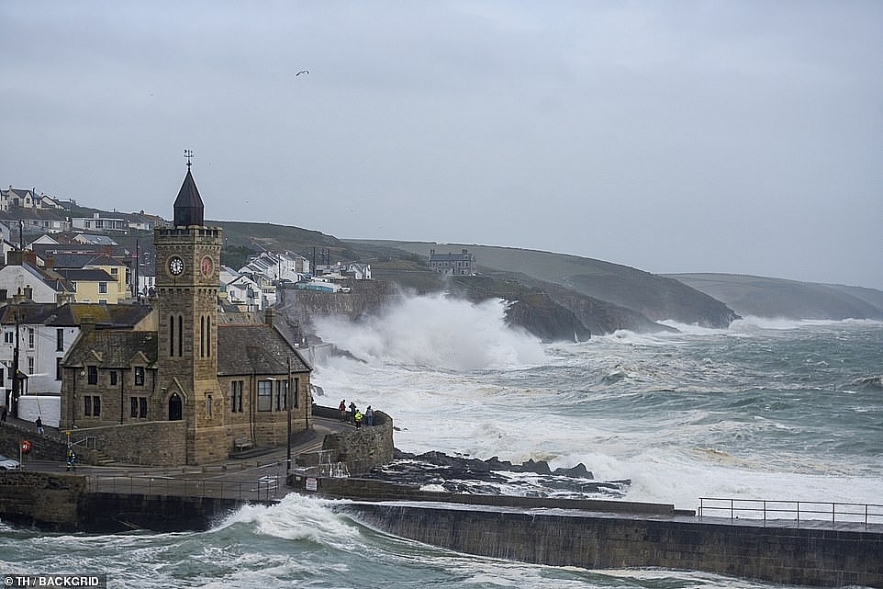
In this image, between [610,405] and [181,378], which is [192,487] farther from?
[610,405]

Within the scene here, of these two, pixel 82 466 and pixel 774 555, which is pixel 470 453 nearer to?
pixel 82 466

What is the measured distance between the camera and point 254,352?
37.8 m

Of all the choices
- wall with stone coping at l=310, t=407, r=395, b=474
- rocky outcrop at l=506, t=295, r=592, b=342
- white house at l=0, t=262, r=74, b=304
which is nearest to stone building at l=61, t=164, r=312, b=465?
wall with stone coping at l=310, t=407, r=395, b=474

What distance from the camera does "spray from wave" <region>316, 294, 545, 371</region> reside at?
96250 mm

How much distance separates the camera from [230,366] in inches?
1447

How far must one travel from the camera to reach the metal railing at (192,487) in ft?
99.5

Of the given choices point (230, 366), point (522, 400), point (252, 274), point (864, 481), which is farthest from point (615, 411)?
point (252, 274)

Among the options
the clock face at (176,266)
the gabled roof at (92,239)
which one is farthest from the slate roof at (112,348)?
the gabled roof at (92,239)

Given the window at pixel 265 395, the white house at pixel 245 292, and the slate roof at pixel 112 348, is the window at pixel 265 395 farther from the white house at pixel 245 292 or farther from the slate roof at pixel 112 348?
the white house at pixel 245 292

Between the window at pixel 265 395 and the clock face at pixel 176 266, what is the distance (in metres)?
4.36

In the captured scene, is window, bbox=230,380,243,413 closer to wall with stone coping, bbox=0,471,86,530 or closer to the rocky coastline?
the rocky coastline

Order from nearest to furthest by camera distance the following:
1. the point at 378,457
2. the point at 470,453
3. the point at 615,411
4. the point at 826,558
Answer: the point at 826,558
the point at 378,457
the point at 470,453
the point at 615,411

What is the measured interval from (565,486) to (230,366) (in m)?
9.77

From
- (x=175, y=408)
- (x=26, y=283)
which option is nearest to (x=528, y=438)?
(x=175, y=408)
